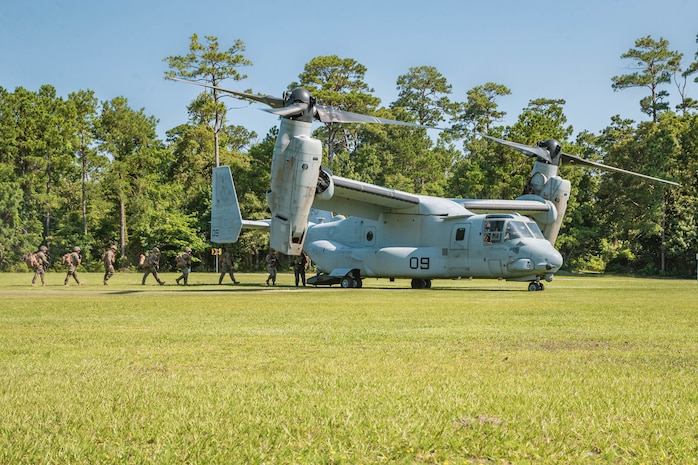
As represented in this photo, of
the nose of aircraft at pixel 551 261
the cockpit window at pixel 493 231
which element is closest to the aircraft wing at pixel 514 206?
the cockpit window at pixel 493 231

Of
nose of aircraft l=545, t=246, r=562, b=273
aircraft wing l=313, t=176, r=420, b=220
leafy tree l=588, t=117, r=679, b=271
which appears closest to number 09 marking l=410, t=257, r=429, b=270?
aircraft wing l=313, t=176, r=420, b=220

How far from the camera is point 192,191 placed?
62.2 meters

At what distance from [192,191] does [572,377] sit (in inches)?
2284

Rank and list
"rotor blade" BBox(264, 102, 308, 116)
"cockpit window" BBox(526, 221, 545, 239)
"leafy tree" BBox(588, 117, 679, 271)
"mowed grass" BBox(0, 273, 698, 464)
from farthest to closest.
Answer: "leafy tree" BBox(588, 117, 679, 271) → "cockpit window" BBox(526, 221, 545, 239) → "rotor blade" BBox(264, 102, 308, 116) → "mowed grass" BBox(0, 273, 698, 464)

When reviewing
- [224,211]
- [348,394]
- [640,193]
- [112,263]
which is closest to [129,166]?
[112,263]

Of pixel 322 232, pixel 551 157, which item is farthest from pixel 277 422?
pixel 551 157

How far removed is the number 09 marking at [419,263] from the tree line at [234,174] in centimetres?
2784

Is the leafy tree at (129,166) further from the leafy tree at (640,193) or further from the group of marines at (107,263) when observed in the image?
the leafy tree at (640,193)

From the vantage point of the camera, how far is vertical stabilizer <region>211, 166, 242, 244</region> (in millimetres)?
26266

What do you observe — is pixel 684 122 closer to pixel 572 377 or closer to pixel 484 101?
pixel 484 101

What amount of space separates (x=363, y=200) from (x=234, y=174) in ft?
112

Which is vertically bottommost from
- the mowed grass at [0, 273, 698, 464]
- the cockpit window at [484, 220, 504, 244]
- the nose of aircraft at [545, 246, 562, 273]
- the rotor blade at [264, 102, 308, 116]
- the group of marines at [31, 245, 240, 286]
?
the mowed grass at [0, 273, 698, 464]

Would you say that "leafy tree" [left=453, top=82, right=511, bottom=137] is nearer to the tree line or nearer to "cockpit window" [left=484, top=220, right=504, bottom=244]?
the tree line

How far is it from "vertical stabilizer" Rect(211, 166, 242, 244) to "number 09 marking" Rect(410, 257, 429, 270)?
21.3ft
